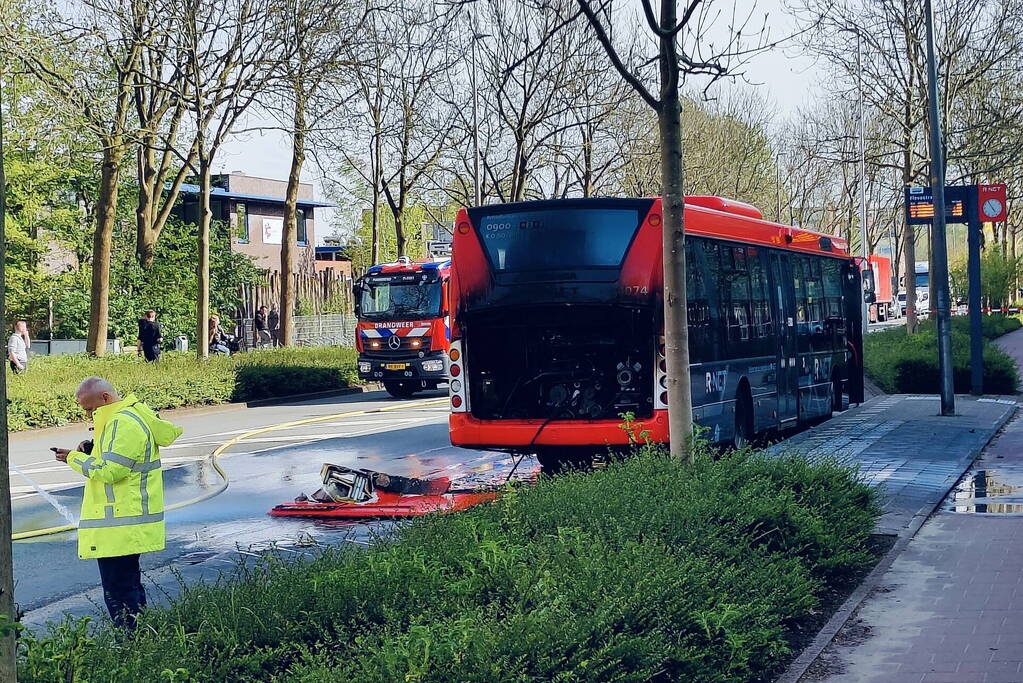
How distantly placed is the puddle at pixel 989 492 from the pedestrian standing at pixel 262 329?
Answer: 31786mm

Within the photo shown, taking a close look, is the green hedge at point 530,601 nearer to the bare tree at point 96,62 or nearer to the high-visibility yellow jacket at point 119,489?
the high-visibility yellow jacket at point 119,489

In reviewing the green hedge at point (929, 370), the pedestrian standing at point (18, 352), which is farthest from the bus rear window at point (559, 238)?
the pedestrian standing at point (18, 352)

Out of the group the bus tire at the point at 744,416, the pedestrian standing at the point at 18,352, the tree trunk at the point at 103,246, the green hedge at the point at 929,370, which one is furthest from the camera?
the tree trunk at the point at 103,246

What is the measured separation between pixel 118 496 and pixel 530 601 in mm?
2679

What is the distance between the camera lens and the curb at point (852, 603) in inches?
256

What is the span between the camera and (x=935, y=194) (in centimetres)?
2067

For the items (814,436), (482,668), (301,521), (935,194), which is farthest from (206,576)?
(935,194)

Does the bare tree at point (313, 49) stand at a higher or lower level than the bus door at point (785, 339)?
higher

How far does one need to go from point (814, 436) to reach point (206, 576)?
35.0 feet

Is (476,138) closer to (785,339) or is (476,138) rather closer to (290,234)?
(290,234)

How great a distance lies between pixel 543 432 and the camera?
44.4ft

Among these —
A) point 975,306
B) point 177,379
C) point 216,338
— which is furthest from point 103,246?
point 975,306

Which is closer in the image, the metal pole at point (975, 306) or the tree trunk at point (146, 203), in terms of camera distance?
the metal pole at point (975, 306)

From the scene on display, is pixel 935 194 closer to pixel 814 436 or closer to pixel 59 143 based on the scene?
pixel 814 436
